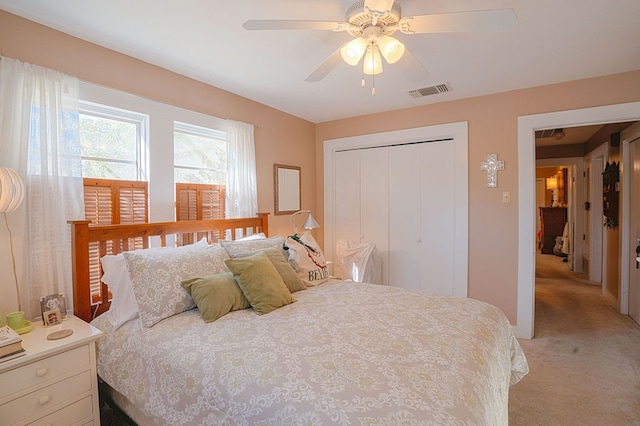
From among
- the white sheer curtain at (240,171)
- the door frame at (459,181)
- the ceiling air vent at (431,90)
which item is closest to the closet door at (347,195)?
the door frame at (459,181)

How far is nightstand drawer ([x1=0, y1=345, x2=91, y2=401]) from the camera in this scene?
4.39 ft

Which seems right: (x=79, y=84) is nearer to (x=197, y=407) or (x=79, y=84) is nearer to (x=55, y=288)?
(x=55, y=288)

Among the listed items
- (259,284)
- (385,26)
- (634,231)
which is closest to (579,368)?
(634,231)

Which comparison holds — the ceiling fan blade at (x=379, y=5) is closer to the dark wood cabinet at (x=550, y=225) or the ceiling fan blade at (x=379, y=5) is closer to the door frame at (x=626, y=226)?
the door frame at (x=626, y=226)

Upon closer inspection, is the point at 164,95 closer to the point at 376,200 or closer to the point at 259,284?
the point at 259,284

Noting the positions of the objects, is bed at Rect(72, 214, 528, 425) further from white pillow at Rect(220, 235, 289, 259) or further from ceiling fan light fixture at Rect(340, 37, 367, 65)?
ceiling fan light fixture at Rect(340, 37, 367, 65)

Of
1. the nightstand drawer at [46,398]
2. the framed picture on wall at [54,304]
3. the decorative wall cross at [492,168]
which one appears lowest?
the nightstand drawer at [46,398]

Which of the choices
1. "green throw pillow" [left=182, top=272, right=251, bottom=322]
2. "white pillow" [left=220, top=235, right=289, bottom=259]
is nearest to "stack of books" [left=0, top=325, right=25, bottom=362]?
"green throw pillow" [left=182, top=272, right=251, bottom=322]

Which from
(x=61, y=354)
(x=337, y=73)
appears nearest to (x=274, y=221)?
(x=337, y=73)

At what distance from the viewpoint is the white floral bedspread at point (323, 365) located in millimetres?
1032

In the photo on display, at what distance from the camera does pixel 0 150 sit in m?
1.69

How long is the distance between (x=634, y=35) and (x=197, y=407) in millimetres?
3341

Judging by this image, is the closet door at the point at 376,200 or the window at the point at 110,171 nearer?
the window at the point at 110,171

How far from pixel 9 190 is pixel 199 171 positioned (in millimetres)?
1414
